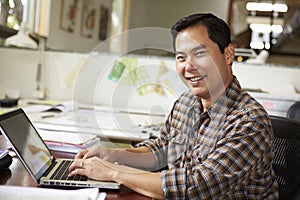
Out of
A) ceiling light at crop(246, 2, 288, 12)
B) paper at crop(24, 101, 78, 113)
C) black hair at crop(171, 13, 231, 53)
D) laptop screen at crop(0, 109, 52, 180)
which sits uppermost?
ceiling light at crop(246, 2, 288, 12)

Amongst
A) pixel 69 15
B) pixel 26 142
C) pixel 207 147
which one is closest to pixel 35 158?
pixel 26 142

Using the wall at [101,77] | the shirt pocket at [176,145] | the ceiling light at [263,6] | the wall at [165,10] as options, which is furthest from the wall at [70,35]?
the ceiling light at [263,6]

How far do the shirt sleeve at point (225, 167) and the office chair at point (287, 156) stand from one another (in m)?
0.20

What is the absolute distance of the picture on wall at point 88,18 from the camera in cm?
383

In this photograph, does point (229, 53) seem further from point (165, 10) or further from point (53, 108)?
point (165, 10)

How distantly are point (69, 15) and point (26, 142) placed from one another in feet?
7.96

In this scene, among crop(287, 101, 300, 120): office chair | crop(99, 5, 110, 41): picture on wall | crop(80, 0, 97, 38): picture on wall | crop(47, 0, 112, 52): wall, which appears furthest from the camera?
crop(99, 5, 110, 41): picture on wall

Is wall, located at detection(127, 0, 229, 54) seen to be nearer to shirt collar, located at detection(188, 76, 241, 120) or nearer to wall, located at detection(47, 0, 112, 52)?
wall, located at detection(47, 0, 112, 52)

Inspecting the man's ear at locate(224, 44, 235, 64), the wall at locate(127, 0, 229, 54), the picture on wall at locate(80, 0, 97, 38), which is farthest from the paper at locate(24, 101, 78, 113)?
the wall at locate(127, 0, 229, 54)

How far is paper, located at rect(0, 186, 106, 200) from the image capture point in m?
0.92

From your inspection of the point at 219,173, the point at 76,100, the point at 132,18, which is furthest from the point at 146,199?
the point at 132,18

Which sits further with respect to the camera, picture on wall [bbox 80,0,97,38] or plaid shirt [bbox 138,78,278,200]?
picture on wall [bbox 80,0,97,38]

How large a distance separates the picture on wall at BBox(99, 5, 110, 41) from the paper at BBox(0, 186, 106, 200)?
3.70 meters

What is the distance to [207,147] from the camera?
125 cm
